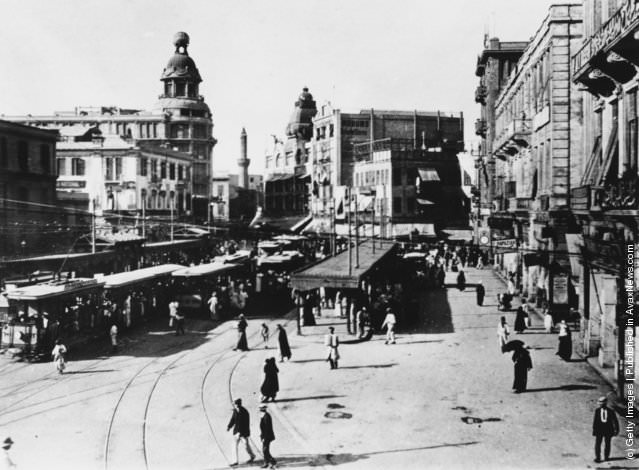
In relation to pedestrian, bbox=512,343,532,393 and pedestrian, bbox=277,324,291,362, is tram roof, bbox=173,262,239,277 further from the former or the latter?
pedestrian, bbox=512,343,532,393

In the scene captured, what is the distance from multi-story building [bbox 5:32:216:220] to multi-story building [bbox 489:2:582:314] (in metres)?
58.8

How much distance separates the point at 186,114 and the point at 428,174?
3964 centimetres

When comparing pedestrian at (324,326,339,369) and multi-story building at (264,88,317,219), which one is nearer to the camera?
pedestrian at (324,326,339,369)

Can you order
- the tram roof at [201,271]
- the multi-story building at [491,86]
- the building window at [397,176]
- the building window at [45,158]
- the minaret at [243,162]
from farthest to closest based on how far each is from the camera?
1. the minaret at [243,162]
2. the building window at [397,176]
3. the multi-story building at [491,86]
4. the building window at [45,158]
5. the tram roof at [201,271]

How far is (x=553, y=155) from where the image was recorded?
90.7ft

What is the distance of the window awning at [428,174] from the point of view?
6806cm

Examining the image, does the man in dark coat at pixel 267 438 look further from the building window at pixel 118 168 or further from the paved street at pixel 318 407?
the building window at pixel 118 168

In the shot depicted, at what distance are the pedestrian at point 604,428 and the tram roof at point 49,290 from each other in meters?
16.7

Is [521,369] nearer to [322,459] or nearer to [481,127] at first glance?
[322,459]

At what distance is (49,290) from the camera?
21.2 meters

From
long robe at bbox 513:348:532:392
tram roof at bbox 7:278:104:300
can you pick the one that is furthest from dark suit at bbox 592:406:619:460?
tram roof at bbox 7:278:104:300

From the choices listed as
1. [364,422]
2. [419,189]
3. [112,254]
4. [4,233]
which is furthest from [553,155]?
[419,189]

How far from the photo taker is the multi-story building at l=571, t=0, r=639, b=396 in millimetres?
16281

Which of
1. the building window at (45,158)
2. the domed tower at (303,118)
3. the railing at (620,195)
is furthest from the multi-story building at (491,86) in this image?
the domed tower at (303,118)
